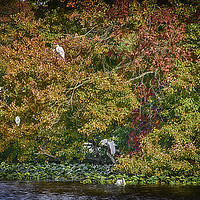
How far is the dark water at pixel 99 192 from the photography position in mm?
8031

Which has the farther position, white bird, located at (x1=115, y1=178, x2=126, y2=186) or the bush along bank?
the bush along bank

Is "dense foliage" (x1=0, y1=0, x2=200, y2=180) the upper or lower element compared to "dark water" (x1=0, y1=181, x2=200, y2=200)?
upper

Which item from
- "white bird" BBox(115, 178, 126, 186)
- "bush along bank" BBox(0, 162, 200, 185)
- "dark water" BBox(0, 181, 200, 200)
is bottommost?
Result: "dark water" BBox(0, 181, 200, 200)

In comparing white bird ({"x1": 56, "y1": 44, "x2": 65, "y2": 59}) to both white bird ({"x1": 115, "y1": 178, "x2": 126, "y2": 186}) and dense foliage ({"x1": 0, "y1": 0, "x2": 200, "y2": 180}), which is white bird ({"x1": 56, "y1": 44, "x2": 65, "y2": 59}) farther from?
white bird ({"x1": 115, "y1": 178, "x2": 126, "y2": 186})

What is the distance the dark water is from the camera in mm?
8031

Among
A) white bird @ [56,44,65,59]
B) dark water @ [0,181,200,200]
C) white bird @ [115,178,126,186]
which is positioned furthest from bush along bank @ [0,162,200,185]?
white bird @ [56,44,65,59]

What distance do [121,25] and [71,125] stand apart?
4.78 metres

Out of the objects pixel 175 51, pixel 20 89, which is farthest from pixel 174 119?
pixel 20 89

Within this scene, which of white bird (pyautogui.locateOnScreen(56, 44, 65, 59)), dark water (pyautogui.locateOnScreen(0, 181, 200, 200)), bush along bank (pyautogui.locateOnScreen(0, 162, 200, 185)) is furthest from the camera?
white bird (pyautogui.locateOnScreen(56, 44, 65, 59))

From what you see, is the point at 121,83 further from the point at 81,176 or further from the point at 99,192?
the point at 99,192

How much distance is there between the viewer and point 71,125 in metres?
15.2

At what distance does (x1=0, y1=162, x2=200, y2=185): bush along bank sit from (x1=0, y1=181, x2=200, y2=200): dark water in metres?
0.85

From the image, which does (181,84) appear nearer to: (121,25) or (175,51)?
(175,51)

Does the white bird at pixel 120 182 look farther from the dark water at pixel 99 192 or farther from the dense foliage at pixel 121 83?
the dense foliage at pixel 121 83
